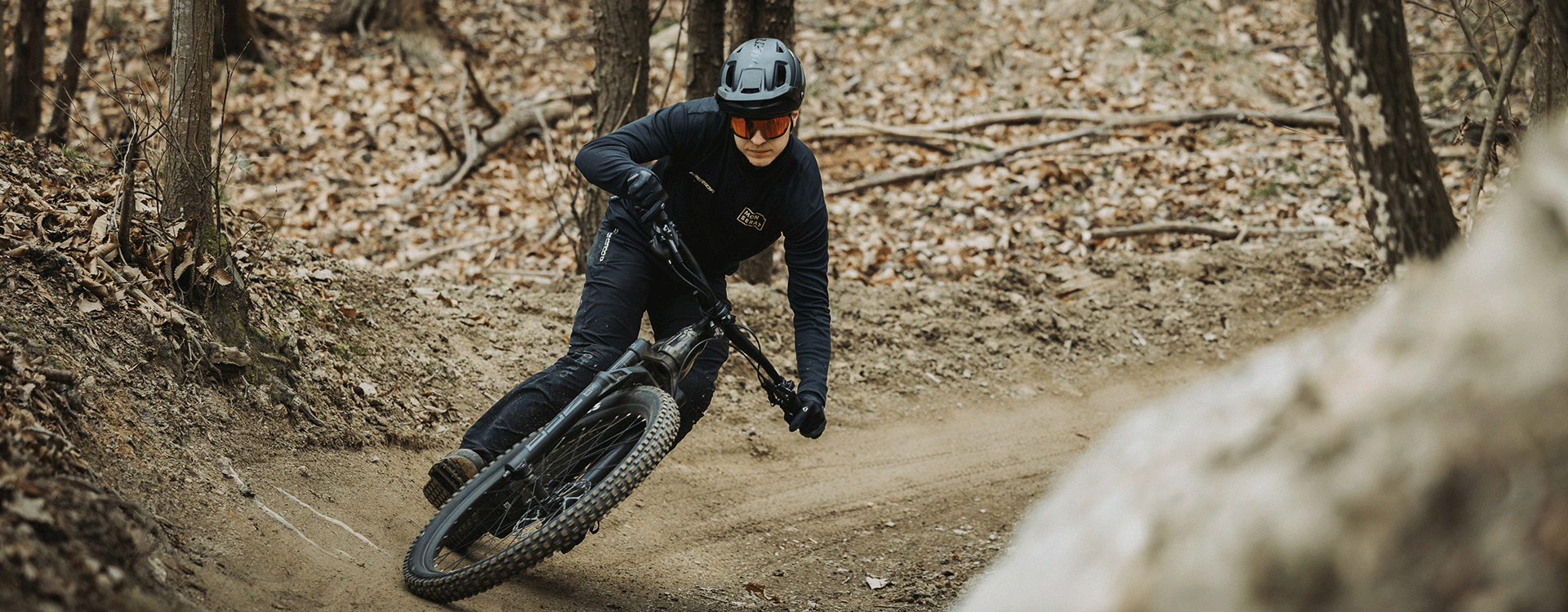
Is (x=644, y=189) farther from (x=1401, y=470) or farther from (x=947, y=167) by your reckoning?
(x=947, y=167)

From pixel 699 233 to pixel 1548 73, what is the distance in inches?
134

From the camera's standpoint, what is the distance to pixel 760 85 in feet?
11.7

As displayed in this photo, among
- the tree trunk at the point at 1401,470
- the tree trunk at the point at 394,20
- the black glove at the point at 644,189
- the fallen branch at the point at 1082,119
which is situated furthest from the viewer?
the tree trunk at the point at 394,20

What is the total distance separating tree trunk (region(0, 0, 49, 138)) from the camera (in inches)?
255

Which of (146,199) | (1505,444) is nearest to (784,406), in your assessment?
(1505,444)

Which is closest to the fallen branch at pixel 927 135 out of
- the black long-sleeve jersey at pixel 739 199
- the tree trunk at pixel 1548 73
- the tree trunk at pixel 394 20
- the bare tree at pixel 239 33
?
the tree trunk at pixel 394 20

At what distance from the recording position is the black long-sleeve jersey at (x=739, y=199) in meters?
3.82

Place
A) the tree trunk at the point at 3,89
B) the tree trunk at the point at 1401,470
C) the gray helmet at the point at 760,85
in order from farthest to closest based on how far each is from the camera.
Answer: the tree trunk at the point at 3,89 → the gray helmet at the point at 760,85 → the tree trunk at the point at 1401,470

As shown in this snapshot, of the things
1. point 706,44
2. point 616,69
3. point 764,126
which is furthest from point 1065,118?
point 764,126

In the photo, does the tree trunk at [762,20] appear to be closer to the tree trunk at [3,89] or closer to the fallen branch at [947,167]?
the fallen branch at [947,167]

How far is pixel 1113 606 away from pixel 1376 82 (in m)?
1.89

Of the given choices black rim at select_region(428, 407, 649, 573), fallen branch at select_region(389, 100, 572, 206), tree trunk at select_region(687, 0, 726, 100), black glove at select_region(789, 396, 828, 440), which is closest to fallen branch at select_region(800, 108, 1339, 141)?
fallen branch at select_region(389, 100, 572, 206)

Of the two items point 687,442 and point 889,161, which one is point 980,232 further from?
point 687,442

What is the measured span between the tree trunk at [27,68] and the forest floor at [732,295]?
1035mm
